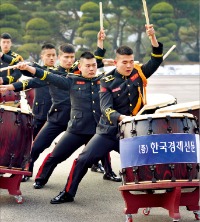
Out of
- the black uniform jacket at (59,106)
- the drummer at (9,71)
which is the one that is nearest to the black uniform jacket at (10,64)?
the drummer at (9,71)

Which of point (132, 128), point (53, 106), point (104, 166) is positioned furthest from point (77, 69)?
point (132, 128)

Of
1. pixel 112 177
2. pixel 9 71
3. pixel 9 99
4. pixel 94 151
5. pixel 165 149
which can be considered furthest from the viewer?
pixel 9 71

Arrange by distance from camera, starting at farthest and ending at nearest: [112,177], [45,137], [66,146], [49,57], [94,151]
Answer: [49,57], [112,177], [45,137], [66,146], [94,151]

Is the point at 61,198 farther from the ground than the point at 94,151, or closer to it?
closer to it

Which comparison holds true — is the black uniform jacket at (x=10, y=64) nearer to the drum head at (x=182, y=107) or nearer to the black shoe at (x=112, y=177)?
the black shoe at (x=112, y=177)

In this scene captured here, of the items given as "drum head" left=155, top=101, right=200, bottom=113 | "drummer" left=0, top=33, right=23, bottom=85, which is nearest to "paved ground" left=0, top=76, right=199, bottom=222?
"drum head" left=155, top=101, right=200, bottom=113

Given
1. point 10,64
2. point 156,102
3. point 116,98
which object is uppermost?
point 10,64

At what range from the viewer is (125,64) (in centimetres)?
691

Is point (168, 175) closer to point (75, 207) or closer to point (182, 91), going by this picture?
point (75, 207)

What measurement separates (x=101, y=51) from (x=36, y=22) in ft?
110

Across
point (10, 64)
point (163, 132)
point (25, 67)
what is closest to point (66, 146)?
point (25, 67)

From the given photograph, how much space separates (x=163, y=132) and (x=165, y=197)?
0.56 metres

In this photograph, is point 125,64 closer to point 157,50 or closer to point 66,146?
point 157,50

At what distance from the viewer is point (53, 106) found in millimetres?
8469
